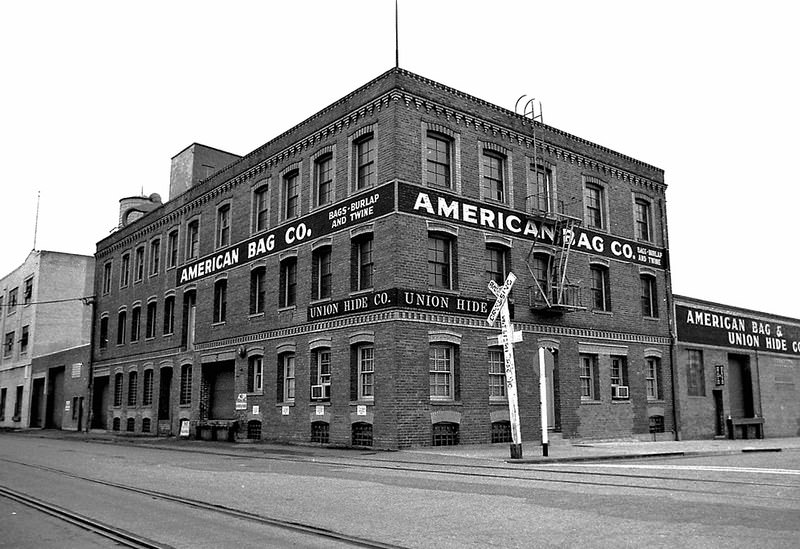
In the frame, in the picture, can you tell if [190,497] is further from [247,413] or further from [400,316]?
[247,413]

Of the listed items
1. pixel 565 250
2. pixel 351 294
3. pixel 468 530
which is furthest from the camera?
pixel 565 250

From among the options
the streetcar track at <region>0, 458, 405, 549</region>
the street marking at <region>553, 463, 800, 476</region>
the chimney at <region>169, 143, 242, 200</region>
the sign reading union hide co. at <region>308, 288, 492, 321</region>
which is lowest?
the streetcar track at <region>0, 458, 405, 549</region>

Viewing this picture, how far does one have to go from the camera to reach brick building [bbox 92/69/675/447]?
2227cm

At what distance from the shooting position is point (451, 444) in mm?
22156

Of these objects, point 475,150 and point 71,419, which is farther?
point 71,419

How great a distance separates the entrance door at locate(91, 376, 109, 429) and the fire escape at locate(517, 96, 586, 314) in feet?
88.8

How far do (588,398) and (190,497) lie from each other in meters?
18.7

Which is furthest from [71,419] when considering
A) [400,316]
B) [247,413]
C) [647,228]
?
[647,228]

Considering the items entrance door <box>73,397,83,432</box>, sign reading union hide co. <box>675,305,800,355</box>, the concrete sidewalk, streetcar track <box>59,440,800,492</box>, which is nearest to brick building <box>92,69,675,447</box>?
the concrete sidewalk

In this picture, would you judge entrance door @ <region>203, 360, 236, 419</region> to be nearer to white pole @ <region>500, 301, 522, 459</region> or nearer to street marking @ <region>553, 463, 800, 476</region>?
white pole @ <region>500, 301, 522, 459</region>

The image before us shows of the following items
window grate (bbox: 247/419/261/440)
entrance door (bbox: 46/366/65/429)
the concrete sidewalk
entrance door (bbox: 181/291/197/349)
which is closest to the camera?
the concrete sidewalk

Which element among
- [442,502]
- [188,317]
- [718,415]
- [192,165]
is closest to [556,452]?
Result: [442,502]

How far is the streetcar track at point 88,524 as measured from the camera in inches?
296

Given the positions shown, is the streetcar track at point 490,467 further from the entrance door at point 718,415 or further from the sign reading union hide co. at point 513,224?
the entrance door at point 718,415
